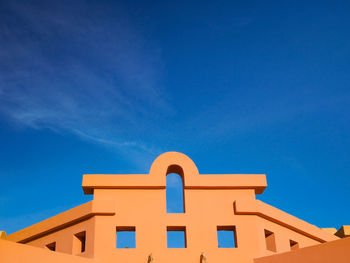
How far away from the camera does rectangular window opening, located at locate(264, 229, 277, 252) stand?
1673 cm

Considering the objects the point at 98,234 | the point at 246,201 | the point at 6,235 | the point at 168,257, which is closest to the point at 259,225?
the point at 246,201

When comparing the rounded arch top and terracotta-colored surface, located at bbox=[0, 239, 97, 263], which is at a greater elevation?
the rounded arch top

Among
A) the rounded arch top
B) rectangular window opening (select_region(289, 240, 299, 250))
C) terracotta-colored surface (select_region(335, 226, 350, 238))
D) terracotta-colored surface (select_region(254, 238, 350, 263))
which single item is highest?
the rounded arch top

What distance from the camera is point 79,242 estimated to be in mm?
16500

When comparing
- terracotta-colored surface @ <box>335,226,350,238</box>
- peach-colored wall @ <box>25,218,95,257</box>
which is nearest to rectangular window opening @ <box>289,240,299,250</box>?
terracotta-colored surface @ <box>335,226,350,238</box>

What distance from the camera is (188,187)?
16328 millimetres

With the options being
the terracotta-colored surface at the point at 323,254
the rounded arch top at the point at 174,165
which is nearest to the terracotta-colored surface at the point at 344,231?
the terracotta-colored surface at the point at 323,254

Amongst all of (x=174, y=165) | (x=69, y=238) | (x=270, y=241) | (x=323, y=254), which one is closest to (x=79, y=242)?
(x=69, y=238)

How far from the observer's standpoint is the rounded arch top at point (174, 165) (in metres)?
16.4

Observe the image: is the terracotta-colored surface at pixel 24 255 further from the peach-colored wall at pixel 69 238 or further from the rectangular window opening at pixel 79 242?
the rectangular window opening at pixel 79 242

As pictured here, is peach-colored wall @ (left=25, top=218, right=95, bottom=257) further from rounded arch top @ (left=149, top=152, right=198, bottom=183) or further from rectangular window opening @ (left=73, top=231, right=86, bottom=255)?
rounded arch top @ (left=149, top=152, right=198, bottom=183)

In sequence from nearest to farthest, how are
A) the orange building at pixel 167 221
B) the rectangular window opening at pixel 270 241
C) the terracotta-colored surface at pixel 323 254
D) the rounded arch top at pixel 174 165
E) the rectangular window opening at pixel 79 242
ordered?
1. the terracotta-colored surface at pixel 323 254
2. the orange building at pixel 167 221
3. the rectangular window opening at pixel 79 242
4. the rounded arch top at pixel 174 165
5. the rectangular window opening at pixel 270 241

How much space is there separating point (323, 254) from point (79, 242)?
9706mm

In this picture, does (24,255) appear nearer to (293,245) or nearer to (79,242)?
(79,242)
